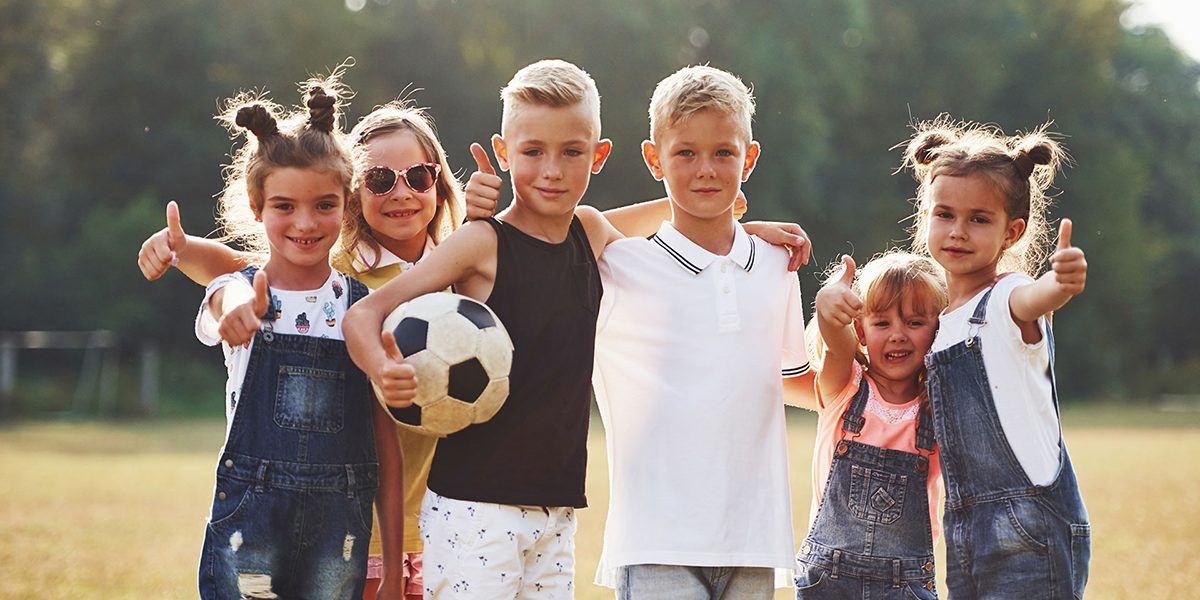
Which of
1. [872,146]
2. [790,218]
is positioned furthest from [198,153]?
[872,146]

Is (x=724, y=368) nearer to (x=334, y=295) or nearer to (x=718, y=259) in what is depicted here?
(x=718, y=259)

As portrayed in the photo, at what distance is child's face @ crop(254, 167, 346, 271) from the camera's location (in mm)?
3947

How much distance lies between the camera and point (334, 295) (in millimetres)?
4004

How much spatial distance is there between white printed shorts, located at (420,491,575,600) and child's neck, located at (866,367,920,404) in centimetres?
126

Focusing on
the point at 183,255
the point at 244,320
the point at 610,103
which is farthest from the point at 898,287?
the point at 610,103

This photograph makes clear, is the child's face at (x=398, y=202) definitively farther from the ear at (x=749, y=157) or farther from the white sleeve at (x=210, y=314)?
the ear at (x=749, y=157)

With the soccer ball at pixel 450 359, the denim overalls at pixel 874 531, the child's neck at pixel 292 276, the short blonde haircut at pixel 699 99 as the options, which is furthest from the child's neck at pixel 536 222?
the denim overalls at pixel 874 531

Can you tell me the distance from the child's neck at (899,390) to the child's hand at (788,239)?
51 cm

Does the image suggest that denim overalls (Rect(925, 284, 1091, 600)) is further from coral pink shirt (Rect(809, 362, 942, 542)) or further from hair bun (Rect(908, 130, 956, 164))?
hair bun (Rect(908, 130, 956, 164))

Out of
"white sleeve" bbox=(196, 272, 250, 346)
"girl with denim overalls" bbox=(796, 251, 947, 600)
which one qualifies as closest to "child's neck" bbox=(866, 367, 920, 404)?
"girl with denim overalls" bbox=(796, 251, 947, 600)

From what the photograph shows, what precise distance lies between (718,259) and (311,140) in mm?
1370

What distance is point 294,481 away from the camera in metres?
3.75

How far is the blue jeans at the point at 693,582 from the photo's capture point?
3961mm

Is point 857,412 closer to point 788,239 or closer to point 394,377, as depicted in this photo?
point 788,239
